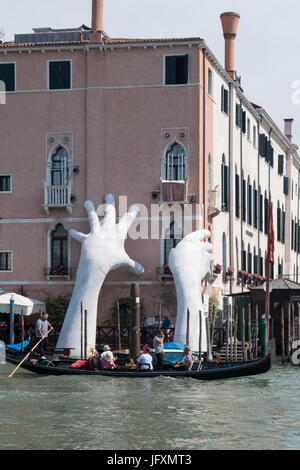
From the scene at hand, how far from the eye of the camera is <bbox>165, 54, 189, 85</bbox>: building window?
3466 cm

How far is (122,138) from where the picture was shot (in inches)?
1372

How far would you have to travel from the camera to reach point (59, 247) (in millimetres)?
35062

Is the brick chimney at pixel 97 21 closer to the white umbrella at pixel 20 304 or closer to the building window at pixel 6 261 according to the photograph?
the building window at pixel 6 261

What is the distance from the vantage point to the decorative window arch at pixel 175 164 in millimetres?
34594

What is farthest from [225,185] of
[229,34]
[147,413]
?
[147,413]

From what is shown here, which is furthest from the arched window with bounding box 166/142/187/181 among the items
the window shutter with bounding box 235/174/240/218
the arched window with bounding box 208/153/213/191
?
the window shutter with bounding box 235/174/240/218

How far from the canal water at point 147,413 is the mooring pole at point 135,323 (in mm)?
3212

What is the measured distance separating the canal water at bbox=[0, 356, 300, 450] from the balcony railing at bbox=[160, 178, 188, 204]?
7.24m

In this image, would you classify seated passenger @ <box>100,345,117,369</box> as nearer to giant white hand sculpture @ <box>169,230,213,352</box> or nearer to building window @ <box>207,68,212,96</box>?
giant white hand sculpture @ <box>169,230,213,352</box>

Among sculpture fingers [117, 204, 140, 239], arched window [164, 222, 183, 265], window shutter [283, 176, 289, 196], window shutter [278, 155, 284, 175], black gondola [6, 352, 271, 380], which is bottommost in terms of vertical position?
black gondola [6, 352, 271, 380]

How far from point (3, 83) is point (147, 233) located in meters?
6.72

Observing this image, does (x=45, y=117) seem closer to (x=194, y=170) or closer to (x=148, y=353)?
(x=194, y=170)

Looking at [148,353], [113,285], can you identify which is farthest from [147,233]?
A: [148,353]
